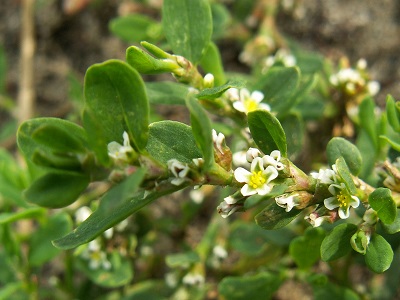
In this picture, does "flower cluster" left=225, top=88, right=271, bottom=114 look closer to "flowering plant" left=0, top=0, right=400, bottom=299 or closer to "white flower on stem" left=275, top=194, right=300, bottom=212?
"flowering plant" left=0, top=0, right=400, bottom=299

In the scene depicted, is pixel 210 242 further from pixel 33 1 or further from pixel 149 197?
pixel 33 1

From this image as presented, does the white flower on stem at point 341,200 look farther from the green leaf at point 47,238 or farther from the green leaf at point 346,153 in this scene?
the green leaf at point 47,238

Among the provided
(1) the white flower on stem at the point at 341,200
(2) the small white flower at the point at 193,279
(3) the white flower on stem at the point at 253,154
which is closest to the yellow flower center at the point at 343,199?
(1) the white flower on stem at the point at 341,200

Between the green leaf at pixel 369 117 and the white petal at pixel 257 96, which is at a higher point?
the white petal at pixel 257 96

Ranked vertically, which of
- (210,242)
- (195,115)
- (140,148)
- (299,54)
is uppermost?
(195,115)

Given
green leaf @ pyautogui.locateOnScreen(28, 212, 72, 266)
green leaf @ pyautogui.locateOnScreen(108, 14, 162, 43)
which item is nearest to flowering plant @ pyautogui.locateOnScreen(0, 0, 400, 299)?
green leaf @ pyautogui.locateOnScreen(28, 212, 72, 266)

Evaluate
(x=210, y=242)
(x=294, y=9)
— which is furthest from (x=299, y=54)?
(x=210, y=242)
